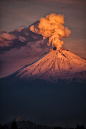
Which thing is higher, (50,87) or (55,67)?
(55,67)

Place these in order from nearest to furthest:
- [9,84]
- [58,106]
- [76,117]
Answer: [76,117]
[58,106]
[9,84]

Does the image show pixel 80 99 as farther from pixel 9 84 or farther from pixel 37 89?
pixel 9 84

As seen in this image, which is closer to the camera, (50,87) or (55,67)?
(50,87)

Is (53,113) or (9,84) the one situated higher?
(9,84)

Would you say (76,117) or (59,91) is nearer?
(76,117)

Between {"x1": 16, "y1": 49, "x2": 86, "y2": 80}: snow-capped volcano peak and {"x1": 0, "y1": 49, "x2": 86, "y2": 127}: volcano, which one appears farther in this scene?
{"x1": 16, "y1": 49, "x2": 86, "y2": 80}: snow-capped volcano peak

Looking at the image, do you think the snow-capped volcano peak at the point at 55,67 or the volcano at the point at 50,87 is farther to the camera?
the snow-capped volcano peak at the point at 55,67

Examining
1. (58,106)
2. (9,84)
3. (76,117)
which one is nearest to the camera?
(76,117)

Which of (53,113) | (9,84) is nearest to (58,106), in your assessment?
(53,113)
